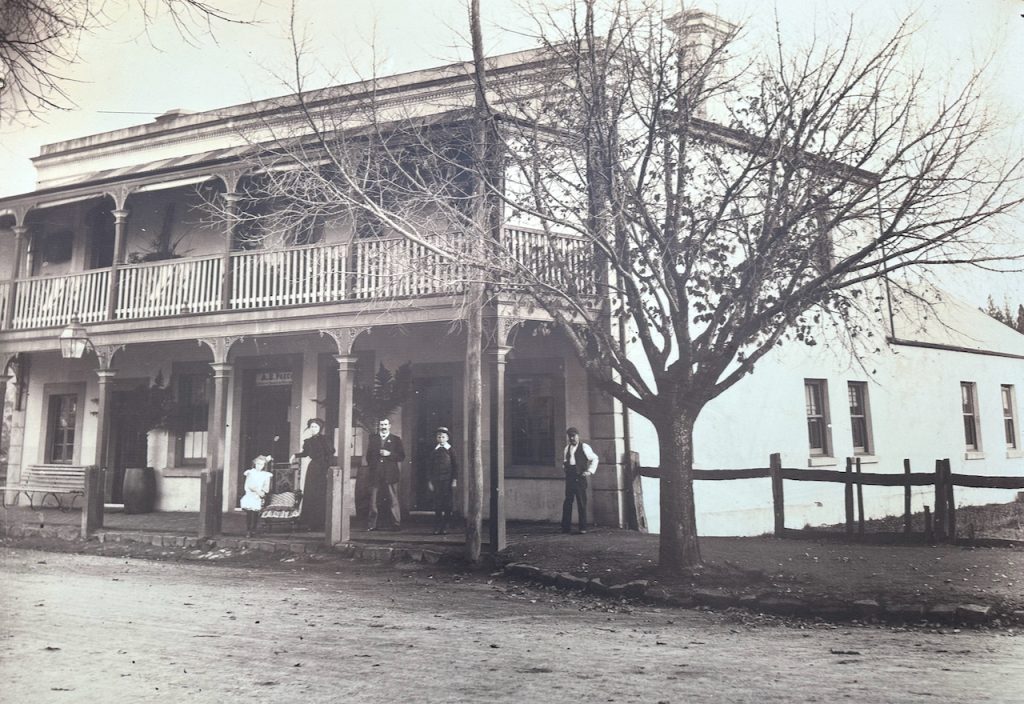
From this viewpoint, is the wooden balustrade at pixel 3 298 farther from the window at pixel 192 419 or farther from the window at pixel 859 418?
the window at pixel 859 418

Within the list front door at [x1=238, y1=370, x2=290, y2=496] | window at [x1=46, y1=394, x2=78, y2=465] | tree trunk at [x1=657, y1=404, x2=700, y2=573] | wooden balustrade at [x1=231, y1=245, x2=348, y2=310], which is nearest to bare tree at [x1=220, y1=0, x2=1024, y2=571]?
tree trunk at [x1=657, y1=404, x2=700, y2=573]

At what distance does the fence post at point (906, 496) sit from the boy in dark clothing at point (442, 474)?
6011 millimetres

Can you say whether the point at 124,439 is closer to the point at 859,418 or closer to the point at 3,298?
the point at 3,298

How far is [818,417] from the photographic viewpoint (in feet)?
30.5

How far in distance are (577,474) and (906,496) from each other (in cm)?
424

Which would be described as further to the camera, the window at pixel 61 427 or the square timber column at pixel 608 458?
the window at pixel 61 427

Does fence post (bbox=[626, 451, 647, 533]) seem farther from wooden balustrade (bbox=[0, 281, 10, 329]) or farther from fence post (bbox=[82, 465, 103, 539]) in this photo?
wooden balustrade (bbox=[0, 281, 10, 329])

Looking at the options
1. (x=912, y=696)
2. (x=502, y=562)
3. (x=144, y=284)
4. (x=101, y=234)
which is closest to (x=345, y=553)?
(x=502, y=562)

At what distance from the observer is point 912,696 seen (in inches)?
186

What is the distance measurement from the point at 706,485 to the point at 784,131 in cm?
435

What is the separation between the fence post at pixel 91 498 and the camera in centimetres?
1234

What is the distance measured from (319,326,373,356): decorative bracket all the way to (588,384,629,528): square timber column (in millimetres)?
3575

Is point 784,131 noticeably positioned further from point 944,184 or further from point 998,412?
point 998,412

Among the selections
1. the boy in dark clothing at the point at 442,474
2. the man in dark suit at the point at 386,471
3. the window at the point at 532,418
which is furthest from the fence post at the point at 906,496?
the man in dark suit at the point at 386,471
